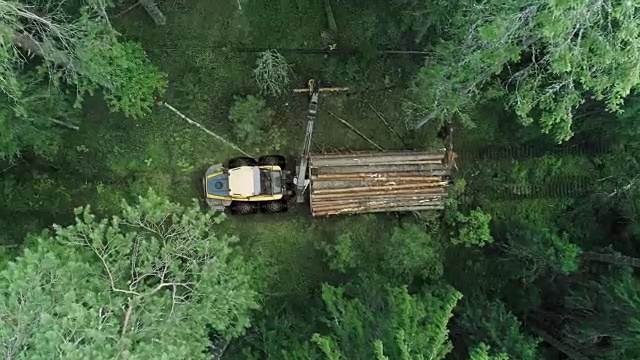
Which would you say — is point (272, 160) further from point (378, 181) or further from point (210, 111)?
point (378, 181)

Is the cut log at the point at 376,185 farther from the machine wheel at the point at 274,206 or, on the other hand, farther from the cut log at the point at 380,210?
the machine wheel at the point at 274,206

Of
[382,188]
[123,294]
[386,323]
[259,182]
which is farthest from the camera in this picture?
[382,188]

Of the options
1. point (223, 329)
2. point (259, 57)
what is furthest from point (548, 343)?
point (259, 57)

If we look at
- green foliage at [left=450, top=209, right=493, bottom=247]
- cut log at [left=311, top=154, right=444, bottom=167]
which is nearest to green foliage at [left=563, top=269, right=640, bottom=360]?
green foliage at [left=450, top=209, right=493, bottom=247]

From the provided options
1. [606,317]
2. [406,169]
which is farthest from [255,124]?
[606,317]

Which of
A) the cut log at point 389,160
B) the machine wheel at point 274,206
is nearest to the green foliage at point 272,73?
the cut log at point 389,160
